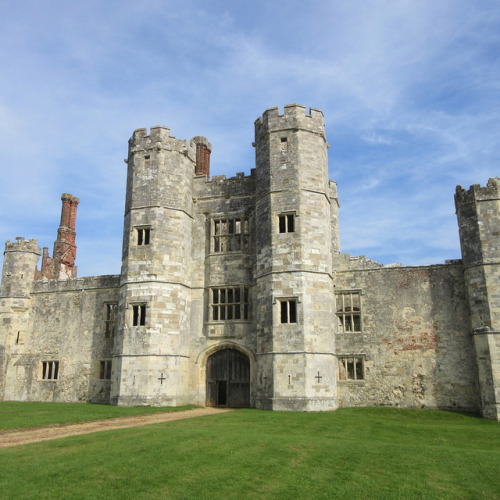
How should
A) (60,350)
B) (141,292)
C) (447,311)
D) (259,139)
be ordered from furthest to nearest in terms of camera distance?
1. (60,350)
2. (259,139)
3. (141,292)
4. (447,311)

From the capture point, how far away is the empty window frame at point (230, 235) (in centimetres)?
2356

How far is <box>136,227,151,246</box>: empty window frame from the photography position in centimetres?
2297

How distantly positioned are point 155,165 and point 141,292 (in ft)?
20.3

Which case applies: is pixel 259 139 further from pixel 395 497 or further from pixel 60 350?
pixel 395 497

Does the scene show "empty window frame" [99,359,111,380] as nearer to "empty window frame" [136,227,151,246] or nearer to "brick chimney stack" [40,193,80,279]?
"empty window frame" [136,227,151,246]

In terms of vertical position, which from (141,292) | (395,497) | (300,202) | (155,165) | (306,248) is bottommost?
(395,497)

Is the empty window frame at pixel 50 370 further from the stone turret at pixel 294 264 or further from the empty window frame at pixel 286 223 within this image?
the empty window frame at pixel 286 223

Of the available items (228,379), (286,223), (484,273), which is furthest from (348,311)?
(228,379)

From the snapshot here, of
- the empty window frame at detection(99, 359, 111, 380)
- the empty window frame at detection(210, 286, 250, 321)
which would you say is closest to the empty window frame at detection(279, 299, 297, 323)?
the empty window frame at detection(210, 286, 250, 321)

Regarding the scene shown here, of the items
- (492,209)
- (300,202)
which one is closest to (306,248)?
(300,202)

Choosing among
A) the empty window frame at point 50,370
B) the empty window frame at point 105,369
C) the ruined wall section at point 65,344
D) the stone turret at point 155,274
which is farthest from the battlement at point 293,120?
the empty window frame at point 50,370

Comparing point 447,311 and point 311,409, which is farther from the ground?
point 447,311

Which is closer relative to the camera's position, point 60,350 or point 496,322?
point 496,322

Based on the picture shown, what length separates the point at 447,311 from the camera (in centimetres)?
2034
